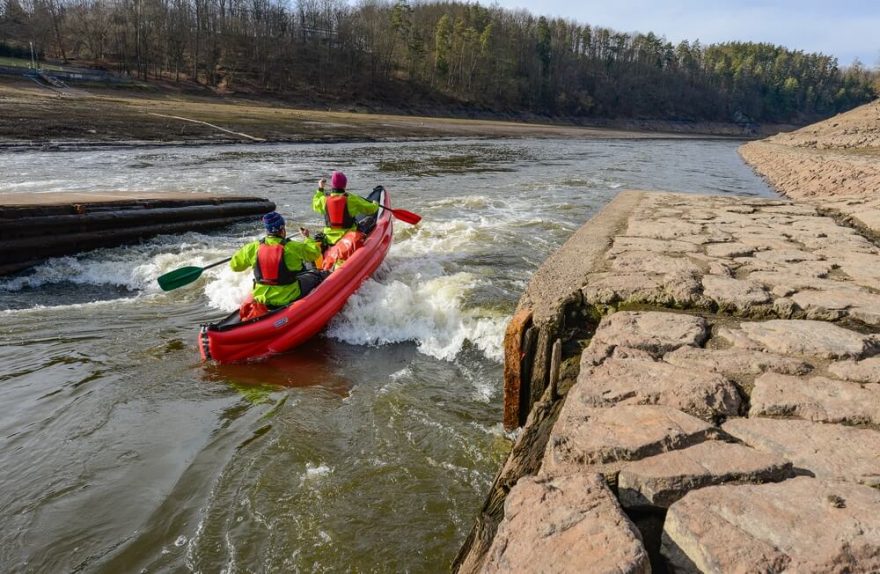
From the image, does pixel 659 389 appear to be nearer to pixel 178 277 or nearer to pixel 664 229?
pixel 664 229

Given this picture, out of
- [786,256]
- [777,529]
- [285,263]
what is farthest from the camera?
[285,263]

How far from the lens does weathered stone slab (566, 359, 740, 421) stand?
2340mm

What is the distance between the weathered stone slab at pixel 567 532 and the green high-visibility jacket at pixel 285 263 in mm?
4375

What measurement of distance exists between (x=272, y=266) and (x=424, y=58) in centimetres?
6757

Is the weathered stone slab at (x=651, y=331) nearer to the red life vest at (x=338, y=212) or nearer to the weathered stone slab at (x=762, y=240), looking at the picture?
the weathered stone slab at (x=762, y=240)

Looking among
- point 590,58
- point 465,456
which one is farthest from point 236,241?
point 590,58

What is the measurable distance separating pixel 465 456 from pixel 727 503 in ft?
7.10

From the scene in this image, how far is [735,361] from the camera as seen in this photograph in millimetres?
2693

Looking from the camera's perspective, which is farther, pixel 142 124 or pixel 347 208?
pixel 142 124

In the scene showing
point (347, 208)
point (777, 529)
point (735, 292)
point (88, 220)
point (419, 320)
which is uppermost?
point (735, 292)

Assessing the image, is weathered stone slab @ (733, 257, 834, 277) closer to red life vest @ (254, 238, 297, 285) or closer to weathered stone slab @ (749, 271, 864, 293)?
weathered stone slab @ (749, 271, 864, 293)

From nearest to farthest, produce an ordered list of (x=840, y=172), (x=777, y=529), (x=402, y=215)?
1. (x=777, y=529)
2. (x=402, y=215)
3. (x=840, y=172)

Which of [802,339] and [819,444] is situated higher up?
[802,339]

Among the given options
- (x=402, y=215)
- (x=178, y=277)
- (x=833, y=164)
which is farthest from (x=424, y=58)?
(x=178, y=277)
